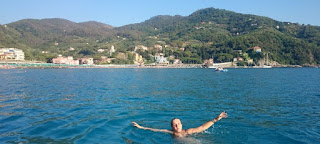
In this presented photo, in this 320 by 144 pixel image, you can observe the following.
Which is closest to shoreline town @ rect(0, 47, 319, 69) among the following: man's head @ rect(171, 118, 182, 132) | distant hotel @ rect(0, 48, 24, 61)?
distant hotel @ rect(0, 48, 24, 61)

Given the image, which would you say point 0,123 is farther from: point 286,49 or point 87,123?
point 286,49

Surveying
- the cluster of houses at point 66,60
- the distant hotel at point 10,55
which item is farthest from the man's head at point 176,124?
the cluster of houses at point 66,60

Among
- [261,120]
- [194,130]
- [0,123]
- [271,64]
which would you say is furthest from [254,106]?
[271,64]

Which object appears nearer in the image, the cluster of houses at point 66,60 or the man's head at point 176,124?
the man's head at point 176,124

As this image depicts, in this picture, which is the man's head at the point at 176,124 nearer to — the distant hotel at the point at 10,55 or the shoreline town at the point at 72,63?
the shoreline town at the point at 72,63

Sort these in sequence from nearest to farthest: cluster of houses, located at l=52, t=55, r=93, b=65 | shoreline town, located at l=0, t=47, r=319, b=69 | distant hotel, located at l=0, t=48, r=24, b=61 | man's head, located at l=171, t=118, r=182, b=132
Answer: man's head, located at l=171, t=118, r=182, b=132 → shoreline town, located at l=0, t=47, r=319, b=69 → distant hotel, located at l=0, t=48, r=24, b=61 → cluster of houses, located at l=52, t=55, r=93, b=65

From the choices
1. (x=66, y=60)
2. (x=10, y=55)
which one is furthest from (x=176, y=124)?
(x=66, y=60)

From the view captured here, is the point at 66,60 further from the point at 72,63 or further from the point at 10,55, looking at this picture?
the point at 10,55

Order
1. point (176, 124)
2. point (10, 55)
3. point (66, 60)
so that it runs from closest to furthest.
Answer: point (176, 124) → point (10, 55) → point (66, 60)

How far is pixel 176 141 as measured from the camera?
8461mm

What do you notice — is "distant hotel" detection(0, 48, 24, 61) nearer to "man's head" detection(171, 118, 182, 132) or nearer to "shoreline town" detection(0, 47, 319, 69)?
"shoreline town" detection(0, 47, 319, 69)

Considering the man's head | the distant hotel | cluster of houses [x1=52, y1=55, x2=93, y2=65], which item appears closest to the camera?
the man's head

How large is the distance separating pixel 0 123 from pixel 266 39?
201327mm

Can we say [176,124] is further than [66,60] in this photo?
No
